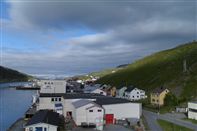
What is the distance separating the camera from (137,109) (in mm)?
47438

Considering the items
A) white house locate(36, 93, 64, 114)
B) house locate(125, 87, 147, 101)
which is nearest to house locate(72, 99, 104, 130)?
white house locate(36, 93, 64, 114)

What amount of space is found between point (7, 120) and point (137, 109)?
23.1 metres

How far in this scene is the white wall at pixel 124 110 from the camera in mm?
46469

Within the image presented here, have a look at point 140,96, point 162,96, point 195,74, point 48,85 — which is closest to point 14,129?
point 162,96

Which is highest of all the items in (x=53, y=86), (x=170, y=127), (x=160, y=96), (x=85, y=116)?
(x=53, y=86)

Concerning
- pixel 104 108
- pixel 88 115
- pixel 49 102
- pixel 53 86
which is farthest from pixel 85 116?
pixel 53 86

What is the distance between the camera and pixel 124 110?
47.1 metres

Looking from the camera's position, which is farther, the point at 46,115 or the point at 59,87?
the point at 59,87

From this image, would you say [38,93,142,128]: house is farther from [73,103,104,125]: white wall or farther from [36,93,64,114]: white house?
[36,93,64,114]: white house

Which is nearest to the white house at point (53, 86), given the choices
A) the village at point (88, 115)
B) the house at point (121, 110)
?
the village at point (88, 115)

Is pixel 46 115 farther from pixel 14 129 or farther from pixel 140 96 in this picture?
pixel 140 96

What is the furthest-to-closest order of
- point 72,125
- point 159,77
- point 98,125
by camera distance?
point 159,77, point 72,125, point 98,125

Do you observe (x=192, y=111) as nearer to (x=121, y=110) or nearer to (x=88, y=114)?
(x=121, y=110)

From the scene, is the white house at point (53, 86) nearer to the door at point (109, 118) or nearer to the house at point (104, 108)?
the house at point (104, 108)
